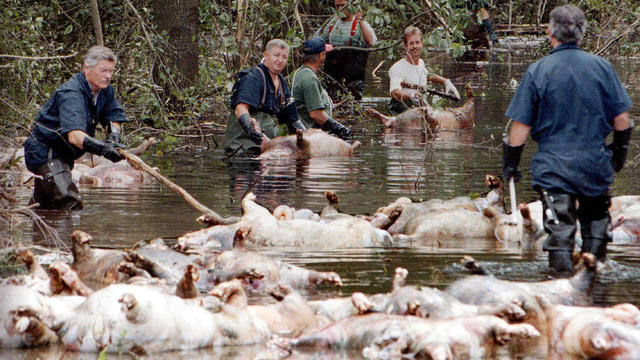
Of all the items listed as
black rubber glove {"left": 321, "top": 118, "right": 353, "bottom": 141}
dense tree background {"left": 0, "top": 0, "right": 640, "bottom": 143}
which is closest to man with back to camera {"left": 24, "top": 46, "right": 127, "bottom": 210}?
dense tree background {"left": 0, "top": 0, "right": 640, "bottom": 143}

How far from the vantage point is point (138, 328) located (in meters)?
5.54

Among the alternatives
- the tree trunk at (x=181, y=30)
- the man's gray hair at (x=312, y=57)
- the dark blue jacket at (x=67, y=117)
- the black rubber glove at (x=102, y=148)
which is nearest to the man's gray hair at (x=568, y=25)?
the black rubber glove at (x=102, y=148)

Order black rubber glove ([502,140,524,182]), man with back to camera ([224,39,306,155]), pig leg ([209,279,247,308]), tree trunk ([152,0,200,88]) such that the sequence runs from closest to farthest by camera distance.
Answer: pig leg ([209,279,247,308]) → black rubber glove ([502,140,524,182]) → man with back to camera ([224,39,306,155]) → tree trunk ([152,0,200,88])

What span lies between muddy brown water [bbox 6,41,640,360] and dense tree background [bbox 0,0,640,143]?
759 mm

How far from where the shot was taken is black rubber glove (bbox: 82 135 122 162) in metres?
8.92

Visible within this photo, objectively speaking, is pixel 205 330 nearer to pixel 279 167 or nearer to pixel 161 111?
pixel 279 167

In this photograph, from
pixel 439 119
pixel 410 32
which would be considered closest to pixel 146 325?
pixel 410 32

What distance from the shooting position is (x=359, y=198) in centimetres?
1058

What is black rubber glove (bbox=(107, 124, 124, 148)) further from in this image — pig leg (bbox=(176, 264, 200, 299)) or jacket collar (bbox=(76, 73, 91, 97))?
pig leg (bbox=(176, 264, 200, 299))

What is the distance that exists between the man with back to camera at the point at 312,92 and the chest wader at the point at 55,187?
4.68 metres

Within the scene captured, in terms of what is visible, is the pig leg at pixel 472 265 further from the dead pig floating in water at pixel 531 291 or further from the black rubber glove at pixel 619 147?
the black rubber glove at pixel 619 147

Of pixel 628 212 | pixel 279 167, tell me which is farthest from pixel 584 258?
pixel 279 167

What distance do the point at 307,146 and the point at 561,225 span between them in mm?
6780

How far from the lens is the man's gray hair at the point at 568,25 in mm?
6949
